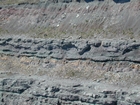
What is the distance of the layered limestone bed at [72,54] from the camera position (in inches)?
1383

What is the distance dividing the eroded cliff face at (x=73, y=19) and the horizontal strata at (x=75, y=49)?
4.54 feet

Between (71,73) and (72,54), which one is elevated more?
(72,54)

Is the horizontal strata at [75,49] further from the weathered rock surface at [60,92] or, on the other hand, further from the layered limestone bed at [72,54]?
the weathered rock surface at [60,92]

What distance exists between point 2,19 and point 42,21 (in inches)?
260

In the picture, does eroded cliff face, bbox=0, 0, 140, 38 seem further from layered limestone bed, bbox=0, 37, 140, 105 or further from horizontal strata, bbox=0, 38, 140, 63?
layered limestone bed, bbox=0, 37, 140, 105

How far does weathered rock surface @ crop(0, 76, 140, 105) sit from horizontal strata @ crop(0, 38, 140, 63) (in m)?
2.96

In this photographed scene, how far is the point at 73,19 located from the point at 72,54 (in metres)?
5.28

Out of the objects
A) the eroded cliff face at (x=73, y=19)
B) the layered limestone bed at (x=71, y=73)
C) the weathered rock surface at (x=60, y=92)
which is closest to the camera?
the weathered rock surface at (x=60, y=92)

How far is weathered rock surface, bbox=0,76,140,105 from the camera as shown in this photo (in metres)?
33.0

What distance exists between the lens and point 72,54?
3962 cm

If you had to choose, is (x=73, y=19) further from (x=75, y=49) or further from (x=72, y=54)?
(x=72, y=54)

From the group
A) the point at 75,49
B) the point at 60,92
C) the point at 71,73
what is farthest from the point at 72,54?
the point at 60,92

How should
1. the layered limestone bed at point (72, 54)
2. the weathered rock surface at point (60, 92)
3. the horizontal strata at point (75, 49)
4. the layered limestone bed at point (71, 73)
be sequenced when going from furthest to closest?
the horizontal strata at point (75, 49)
the layered limestone bed at point (72, 54)
the layered limestone bed at point (71, 73)
the weathered rock surface at point (60, 92)

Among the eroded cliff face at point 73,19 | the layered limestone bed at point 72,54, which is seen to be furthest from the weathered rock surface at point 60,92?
the eroded cliff face at point 73,19
